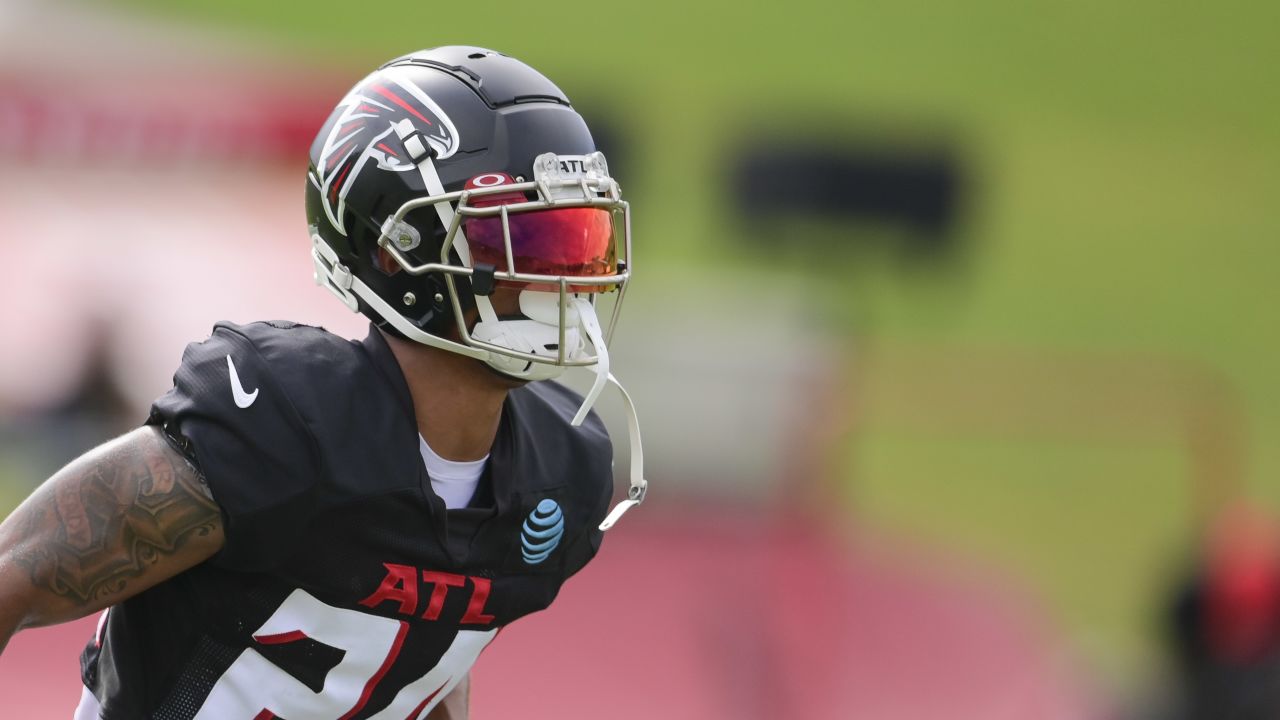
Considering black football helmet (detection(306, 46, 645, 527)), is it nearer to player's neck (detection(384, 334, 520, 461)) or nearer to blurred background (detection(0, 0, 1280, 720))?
player's neck (detection(384, 334, 520, 461))

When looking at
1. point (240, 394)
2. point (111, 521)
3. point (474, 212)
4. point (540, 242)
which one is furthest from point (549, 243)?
→ point (111, 521)

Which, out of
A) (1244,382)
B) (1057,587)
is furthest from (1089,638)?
(1244,382)

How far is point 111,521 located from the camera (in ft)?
6.18

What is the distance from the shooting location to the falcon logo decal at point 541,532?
2.28 meters

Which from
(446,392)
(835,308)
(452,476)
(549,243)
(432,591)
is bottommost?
(835,308)

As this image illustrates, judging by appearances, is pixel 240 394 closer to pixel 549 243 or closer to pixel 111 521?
pixel 111 521

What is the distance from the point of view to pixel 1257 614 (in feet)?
19.4

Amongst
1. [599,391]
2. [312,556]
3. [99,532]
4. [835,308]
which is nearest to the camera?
[99,532]

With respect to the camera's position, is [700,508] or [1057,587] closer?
[700,508]

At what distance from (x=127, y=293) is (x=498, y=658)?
3.52m

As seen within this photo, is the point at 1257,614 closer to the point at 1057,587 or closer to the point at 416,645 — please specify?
the point at 1057,587

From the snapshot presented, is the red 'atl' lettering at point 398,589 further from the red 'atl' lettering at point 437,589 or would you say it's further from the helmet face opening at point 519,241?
the helmet face opening at point 519,241

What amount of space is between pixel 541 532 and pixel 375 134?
635 mm

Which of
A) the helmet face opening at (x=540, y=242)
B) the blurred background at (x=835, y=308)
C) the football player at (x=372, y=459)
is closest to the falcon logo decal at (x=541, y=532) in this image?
the football player at (x=372, y=459)
